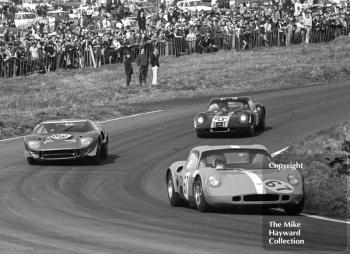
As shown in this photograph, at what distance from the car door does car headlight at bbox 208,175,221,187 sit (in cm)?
65

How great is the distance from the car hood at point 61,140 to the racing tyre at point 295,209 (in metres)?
8.92

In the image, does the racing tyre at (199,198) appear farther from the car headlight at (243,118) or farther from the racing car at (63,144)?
the car headlight at (243,118)

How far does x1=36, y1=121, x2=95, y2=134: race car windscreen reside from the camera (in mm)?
22969

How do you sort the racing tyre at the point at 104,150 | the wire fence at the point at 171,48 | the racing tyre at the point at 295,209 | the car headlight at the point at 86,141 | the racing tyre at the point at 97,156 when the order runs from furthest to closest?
the wire fence at the point at 171,48 < the racing tyre at the point at 104,150 < the racing tyre at the point at 97,156 < the car headlight at the point at 86,141 < the racing tyre at the point at 295,209

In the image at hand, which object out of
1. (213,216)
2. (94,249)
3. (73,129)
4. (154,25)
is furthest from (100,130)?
(154,25)

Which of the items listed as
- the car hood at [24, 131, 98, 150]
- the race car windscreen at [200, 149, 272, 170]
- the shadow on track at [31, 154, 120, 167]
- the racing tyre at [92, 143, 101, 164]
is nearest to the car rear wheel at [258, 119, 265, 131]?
the shadow on track at [31, 154, 120, 167]

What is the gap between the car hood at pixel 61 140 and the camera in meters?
22.2

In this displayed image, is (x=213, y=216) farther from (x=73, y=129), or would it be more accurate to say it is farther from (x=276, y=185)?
(x=73, y=129)

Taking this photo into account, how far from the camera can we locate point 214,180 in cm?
1443

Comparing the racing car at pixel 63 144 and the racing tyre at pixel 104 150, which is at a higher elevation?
the racing car at pixel 63 144

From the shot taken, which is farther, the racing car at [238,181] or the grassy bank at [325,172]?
the grassy bank at [325,172]

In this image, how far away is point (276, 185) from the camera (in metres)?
14.1

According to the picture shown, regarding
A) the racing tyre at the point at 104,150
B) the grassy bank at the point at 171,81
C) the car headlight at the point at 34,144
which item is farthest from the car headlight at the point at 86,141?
the grassy bank at the point at 171,81

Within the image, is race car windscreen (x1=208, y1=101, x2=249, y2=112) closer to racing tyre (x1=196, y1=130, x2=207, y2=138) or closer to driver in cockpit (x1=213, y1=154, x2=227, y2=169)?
racing tyre (x1=196, y1=130, x2=207, y2=138)
